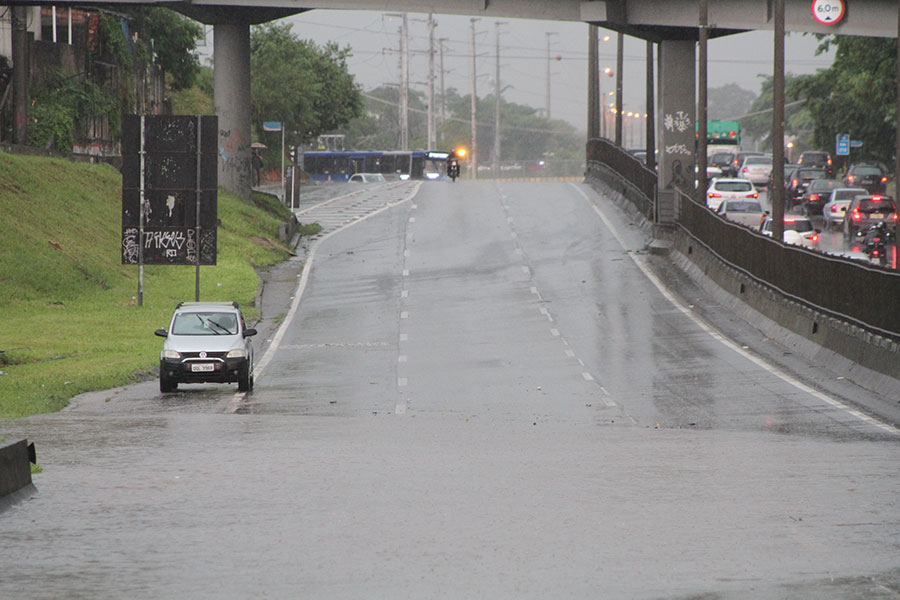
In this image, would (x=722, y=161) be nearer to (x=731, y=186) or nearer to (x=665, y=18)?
(x=731, y=186)

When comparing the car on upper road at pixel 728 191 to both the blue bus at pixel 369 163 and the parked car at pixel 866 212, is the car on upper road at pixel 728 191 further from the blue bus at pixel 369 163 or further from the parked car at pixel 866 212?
the blue bus at pixel 369 163

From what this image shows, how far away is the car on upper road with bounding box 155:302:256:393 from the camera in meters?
23.7

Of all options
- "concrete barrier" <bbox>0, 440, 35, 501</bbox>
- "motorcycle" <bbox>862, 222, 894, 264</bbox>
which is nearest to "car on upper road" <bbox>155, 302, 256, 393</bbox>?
"concrete barrier" <bbox>0, 440, 35, 501</bbox>

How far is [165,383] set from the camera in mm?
23781

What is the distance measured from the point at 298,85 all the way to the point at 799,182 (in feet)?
136

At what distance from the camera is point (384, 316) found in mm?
35844

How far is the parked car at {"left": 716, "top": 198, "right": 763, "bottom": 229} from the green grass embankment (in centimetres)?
1849

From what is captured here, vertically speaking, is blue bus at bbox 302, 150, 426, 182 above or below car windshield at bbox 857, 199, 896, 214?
above

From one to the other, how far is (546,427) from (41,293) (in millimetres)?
23430

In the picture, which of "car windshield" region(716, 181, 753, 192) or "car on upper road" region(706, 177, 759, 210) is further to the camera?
"car windshield" region(716, 181, 753, 192)

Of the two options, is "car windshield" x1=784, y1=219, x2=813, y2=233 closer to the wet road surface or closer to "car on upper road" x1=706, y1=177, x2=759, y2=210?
"car on upper road" x1=706, y1=177, x2=759, y2=210

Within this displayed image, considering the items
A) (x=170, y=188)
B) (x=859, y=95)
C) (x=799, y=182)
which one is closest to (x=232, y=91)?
(x=170, y=188)

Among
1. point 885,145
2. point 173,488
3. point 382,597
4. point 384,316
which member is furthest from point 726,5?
point 885,145

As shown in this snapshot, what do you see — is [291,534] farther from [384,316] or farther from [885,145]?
[885,145]
